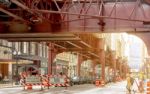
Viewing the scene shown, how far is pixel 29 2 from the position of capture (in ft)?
87.0

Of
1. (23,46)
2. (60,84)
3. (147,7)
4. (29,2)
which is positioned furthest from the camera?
(23,46)

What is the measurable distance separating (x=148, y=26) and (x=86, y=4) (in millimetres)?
4884

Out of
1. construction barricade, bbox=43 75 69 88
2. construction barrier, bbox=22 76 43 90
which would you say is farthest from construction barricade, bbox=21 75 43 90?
construction barricade, bbox=43 75 69 88

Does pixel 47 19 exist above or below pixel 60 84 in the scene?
above

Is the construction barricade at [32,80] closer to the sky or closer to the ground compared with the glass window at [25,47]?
closer to the ground

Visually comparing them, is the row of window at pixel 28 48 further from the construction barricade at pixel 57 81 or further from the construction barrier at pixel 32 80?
the construction barrier at pixel 32 80

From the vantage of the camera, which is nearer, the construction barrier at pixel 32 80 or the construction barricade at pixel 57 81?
the construction barrier at pixel 32 80

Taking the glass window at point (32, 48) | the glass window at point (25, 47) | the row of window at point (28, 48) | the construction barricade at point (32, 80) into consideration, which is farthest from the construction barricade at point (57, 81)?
the glass window at point (32, 48)

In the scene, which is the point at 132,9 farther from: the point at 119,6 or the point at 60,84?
the point at 60,84

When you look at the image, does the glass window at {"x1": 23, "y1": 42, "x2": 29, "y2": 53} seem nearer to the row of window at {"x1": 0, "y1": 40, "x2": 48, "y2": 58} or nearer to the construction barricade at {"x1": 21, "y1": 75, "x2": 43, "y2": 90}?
the row of window at {"x1": 0, "y1": 40, "x2": 48, "y2": 58}

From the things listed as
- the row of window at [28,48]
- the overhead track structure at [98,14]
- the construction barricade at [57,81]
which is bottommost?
the construction barricade at [57,81]

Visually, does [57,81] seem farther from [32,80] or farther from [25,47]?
[25,47]

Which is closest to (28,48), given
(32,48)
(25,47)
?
(25,47)

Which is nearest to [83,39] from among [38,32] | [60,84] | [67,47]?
[60,84]
